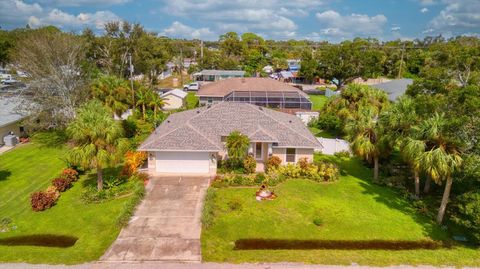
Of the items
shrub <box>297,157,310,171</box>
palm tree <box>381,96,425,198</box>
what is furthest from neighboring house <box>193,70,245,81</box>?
palm tree <box>381,96,425,198</box>

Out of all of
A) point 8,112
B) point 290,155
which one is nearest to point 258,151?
point 290,155

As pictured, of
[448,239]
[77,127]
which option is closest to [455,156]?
[448,239]

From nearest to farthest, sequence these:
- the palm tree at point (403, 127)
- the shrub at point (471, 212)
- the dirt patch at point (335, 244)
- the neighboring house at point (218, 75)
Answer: the shrub at point (471, 212)
the dirt patch at point (335, 244)
the palm tree at point (403, 127)
the neighboring house at point (218, 75)

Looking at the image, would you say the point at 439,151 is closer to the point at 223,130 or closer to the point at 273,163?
the point at 273,163

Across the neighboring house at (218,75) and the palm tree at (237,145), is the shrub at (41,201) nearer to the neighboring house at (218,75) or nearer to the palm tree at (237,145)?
the palm tree at (237,145)

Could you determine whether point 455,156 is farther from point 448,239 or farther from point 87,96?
point 87,96

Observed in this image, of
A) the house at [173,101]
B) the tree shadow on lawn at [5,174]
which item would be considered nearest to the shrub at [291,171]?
the tree shadow on lawn at [5,174]
